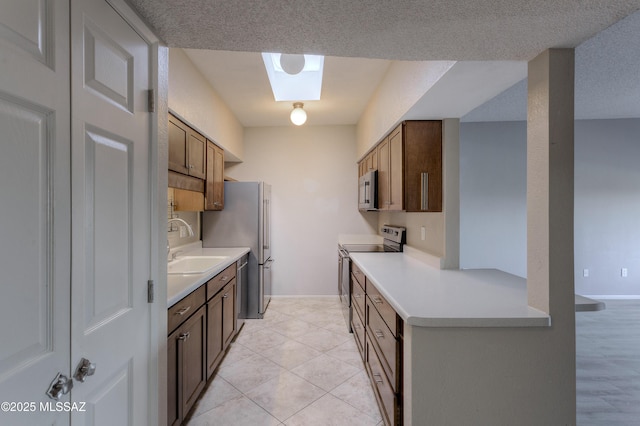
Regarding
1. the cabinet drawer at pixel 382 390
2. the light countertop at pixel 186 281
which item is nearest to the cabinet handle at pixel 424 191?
the cabinet drawer at pixel 382 390

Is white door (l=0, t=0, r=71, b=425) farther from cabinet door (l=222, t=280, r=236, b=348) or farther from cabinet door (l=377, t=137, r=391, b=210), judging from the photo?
cabinet door (l=377, t=137, r=391, b=210)

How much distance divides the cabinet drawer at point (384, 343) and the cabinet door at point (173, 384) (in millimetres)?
1204

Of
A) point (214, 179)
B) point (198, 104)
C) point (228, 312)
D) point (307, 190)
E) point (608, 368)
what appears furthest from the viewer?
point (307, 190)

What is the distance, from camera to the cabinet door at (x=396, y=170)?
2.50 m

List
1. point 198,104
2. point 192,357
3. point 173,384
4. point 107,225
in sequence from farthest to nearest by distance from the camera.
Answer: point 198,104
point 192,357
point 173,384
point 107,225

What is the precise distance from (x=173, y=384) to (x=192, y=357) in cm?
29

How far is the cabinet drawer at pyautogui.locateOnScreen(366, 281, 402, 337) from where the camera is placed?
161cm

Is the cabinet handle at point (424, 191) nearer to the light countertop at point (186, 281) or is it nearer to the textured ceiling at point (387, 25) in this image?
the textured ceiling at point (387, 25)

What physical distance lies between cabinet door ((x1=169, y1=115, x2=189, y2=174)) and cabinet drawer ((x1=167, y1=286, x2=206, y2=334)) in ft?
3.14

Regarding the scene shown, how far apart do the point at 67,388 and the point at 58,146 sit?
25.4 inches

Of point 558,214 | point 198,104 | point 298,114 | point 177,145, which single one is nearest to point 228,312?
point 177,145

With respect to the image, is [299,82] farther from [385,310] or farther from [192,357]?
[192,357]

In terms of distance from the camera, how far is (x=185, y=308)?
6.01 ft

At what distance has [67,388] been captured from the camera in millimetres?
808
